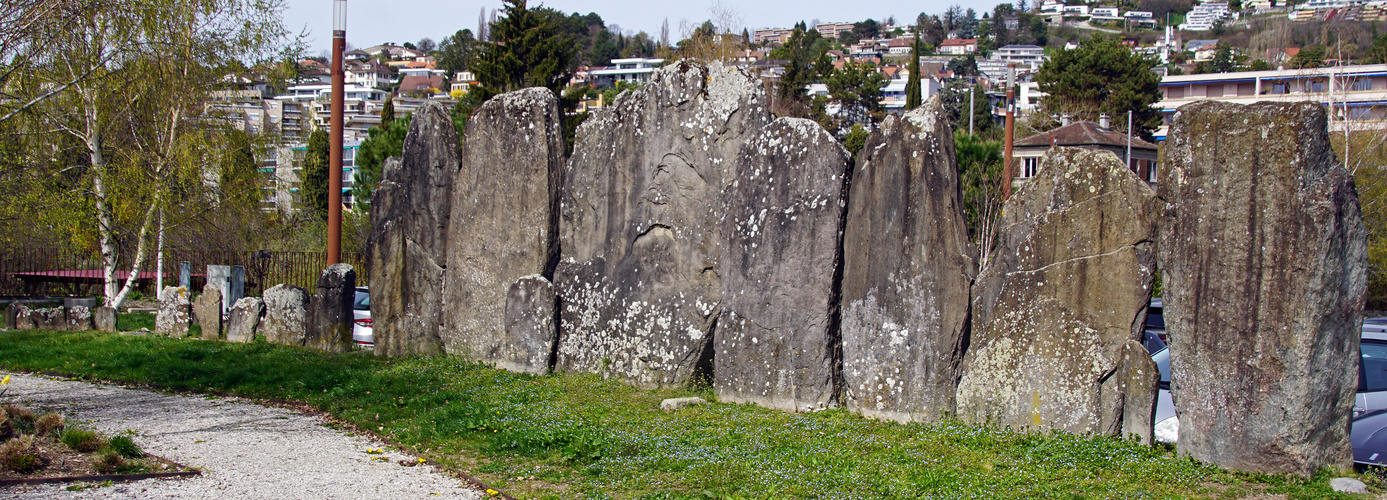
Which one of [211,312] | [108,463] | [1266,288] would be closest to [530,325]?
[108,463]

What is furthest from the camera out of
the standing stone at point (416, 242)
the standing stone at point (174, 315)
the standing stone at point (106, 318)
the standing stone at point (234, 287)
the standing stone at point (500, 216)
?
the standing stone at point (234, 287)

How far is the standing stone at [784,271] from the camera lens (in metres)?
10.2

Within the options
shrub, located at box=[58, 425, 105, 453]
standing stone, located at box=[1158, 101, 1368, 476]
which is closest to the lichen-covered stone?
shrub, located at box=[58, 425, 105, 453]

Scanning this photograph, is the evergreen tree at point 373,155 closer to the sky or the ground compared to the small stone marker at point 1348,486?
closer to the sky

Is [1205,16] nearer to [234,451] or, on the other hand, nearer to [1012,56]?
[1012,56]

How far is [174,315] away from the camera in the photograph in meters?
16.8

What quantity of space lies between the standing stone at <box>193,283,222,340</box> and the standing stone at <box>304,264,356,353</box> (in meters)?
2.30

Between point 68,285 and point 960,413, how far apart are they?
1074 inches

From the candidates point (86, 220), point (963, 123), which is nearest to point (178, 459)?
point (86, 220)

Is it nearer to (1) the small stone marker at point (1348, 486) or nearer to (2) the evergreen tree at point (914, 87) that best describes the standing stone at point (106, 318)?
(1) the small stone marker at point (1348, 486)

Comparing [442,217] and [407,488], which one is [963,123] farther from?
[407,488]

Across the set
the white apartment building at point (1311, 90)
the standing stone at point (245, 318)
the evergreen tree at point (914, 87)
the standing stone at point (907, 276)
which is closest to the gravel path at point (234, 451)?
the standing stone at point (245, 318)

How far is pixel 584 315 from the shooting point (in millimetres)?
12414

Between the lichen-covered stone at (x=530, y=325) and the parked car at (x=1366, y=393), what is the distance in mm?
6871
